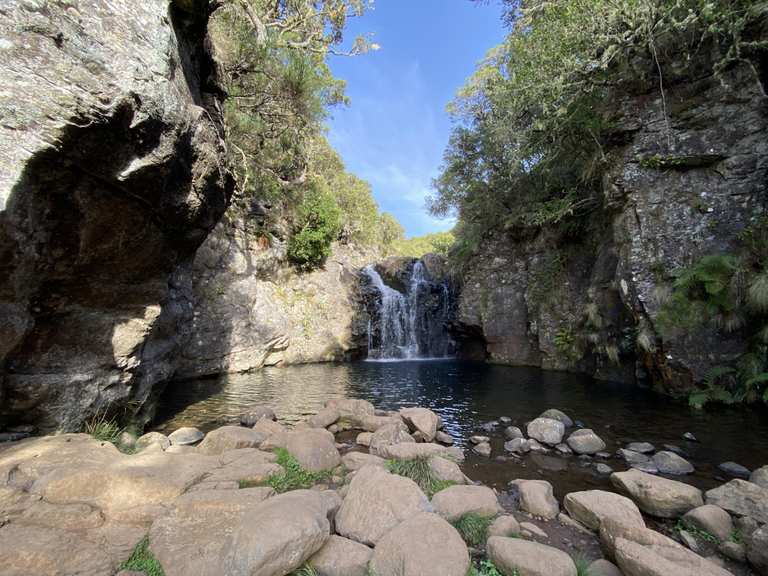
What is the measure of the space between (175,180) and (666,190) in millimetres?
12766

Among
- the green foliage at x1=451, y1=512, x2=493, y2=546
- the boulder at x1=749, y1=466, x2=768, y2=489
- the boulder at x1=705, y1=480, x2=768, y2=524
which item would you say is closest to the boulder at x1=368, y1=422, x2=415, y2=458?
the green foliage at x1=451, y1=512, x2=493, y2=546

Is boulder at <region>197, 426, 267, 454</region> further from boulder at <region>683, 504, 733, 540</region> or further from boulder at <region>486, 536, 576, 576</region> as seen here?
boulder at <region>683, 504, 733, 540</region>

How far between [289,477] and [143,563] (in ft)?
6.44

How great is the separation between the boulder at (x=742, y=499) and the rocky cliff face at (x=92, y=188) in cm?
841

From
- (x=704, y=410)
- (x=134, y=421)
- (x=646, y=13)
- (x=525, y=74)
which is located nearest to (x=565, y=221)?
(x=525, y=74)

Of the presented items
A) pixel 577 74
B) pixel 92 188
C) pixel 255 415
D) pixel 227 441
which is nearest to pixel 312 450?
pixel 227 441

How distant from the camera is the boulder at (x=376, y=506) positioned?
3112 mm

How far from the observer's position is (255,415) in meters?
7.77

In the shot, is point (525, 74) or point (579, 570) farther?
point (525, 74)

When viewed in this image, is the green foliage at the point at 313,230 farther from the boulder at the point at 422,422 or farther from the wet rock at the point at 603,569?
the wet rock at the point at 603,569

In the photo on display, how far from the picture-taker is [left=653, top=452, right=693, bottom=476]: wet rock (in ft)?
16.6

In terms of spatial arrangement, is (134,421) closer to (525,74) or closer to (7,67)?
(7,67)

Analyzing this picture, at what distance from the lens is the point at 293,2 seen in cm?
1021

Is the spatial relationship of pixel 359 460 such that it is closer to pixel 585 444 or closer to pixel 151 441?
pixel 151 441
